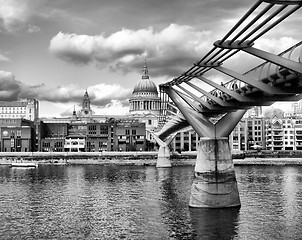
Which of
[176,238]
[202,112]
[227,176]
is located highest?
[202,112]

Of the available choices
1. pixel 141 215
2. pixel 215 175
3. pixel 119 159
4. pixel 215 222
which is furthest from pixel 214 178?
pixel 119 159

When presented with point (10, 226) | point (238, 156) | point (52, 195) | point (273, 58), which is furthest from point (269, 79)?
point (238, 156)

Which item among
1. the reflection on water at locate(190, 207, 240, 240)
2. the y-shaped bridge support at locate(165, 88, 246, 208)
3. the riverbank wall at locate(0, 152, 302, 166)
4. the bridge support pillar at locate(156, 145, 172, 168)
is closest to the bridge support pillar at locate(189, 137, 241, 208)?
the y-shaped bridge support at locate(165, 88, 246, 208)

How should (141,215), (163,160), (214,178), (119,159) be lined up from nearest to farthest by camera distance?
(141,215) < (214,178) < (163,160) < (119,159)

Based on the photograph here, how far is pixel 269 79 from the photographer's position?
30969mm

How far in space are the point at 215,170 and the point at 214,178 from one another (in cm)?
75

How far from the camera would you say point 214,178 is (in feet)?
Answer: 151

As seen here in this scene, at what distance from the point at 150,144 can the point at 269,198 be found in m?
134

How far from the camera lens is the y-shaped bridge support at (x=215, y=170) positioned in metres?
46.1

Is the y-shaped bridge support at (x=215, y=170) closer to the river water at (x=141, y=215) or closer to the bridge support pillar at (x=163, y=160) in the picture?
the river water at (x=141, y=215)

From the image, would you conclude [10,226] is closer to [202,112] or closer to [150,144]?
[202,112]

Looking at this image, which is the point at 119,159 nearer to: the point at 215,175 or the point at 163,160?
the point at 163,160

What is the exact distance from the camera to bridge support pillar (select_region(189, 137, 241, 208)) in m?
46.0

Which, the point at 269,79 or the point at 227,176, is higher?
the point at 269,79
